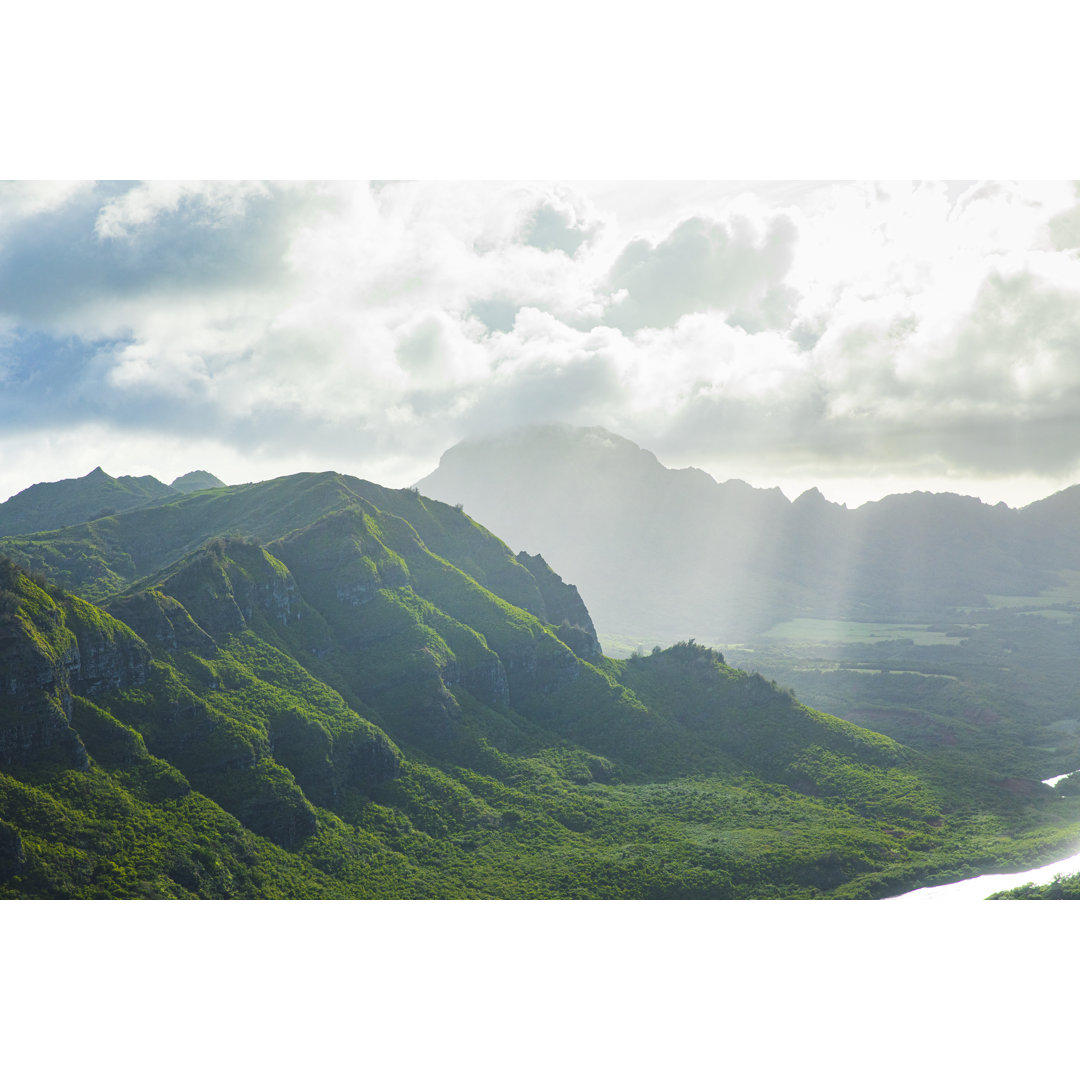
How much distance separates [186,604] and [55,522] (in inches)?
3146

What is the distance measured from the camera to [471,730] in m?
77.4

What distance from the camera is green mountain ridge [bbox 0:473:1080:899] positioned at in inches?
1918

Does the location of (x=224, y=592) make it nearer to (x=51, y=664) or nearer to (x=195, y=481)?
(x=51, y=664)

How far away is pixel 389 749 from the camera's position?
220 feet

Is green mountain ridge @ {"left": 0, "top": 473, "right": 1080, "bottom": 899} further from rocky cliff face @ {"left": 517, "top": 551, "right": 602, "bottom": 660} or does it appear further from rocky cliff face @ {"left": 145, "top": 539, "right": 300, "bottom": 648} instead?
rocky cliff face @ {"left": 517, "top": 551, "right": 602, "bottom": 660}

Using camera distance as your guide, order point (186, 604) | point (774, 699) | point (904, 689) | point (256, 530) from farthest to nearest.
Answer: point (904, 689) → point (256, 530) → point (774, 699) → point (186, 604)

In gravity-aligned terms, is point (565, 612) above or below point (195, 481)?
below

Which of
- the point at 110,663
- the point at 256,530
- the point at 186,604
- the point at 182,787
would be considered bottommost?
the point at 182,787

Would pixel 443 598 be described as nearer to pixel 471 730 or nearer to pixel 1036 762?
pixel 471 730

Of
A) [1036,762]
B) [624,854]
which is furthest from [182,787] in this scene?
[1036,762]

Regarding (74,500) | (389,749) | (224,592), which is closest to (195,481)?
(74,500)

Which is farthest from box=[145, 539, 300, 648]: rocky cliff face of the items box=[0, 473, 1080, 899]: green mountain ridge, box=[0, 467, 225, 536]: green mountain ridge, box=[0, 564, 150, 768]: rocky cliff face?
box=[0, 467, 225, 536]: green mountain ridge

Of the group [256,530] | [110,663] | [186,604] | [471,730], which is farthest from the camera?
[256,530]

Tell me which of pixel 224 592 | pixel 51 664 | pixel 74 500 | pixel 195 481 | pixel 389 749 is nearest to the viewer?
pixel 51 664
